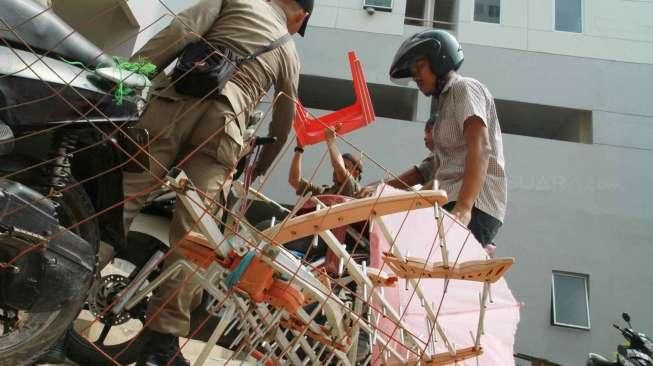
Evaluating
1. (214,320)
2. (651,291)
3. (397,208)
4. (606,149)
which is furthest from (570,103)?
(397,208)

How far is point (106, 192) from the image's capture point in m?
2.35

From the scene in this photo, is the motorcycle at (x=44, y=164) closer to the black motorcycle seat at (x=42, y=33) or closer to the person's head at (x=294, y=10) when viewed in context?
the black motorcycle seat at (x=42, y=33)

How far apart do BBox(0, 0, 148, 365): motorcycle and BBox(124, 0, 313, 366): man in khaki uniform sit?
8.8 inches

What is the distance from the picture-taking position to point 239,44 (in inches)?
102

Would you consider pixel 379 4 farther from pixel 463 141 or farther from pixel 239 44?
pixel 239 44

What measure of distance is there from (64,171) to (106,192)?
229mm

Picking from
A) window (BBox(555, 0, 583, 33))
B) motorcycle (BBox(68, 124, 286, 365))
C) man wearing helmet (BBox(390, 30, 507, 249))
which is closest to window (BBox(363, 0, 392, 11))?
window (BBox(555, 0, 583, 33))

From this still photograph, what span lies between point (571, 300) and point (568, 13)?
202 inches

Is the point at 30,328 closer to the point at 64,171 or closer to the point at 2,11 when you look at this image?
the point at 64,171

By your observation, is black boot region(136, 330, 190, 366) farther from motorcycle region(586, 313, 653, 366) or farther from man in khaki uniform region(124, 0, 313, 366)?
motorcycle region(586, 313, 653, 366)

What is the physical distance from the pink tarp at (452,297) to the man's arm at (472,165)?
29cm

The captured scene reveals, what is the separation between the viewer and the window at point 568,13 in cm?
1133

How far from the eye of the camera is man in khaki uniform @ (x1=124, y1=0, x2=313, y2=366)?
2330mm

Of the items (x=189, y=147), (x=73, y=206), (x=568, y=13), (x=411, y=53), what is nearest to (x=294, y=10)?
Answer: (x=411, y=53)
